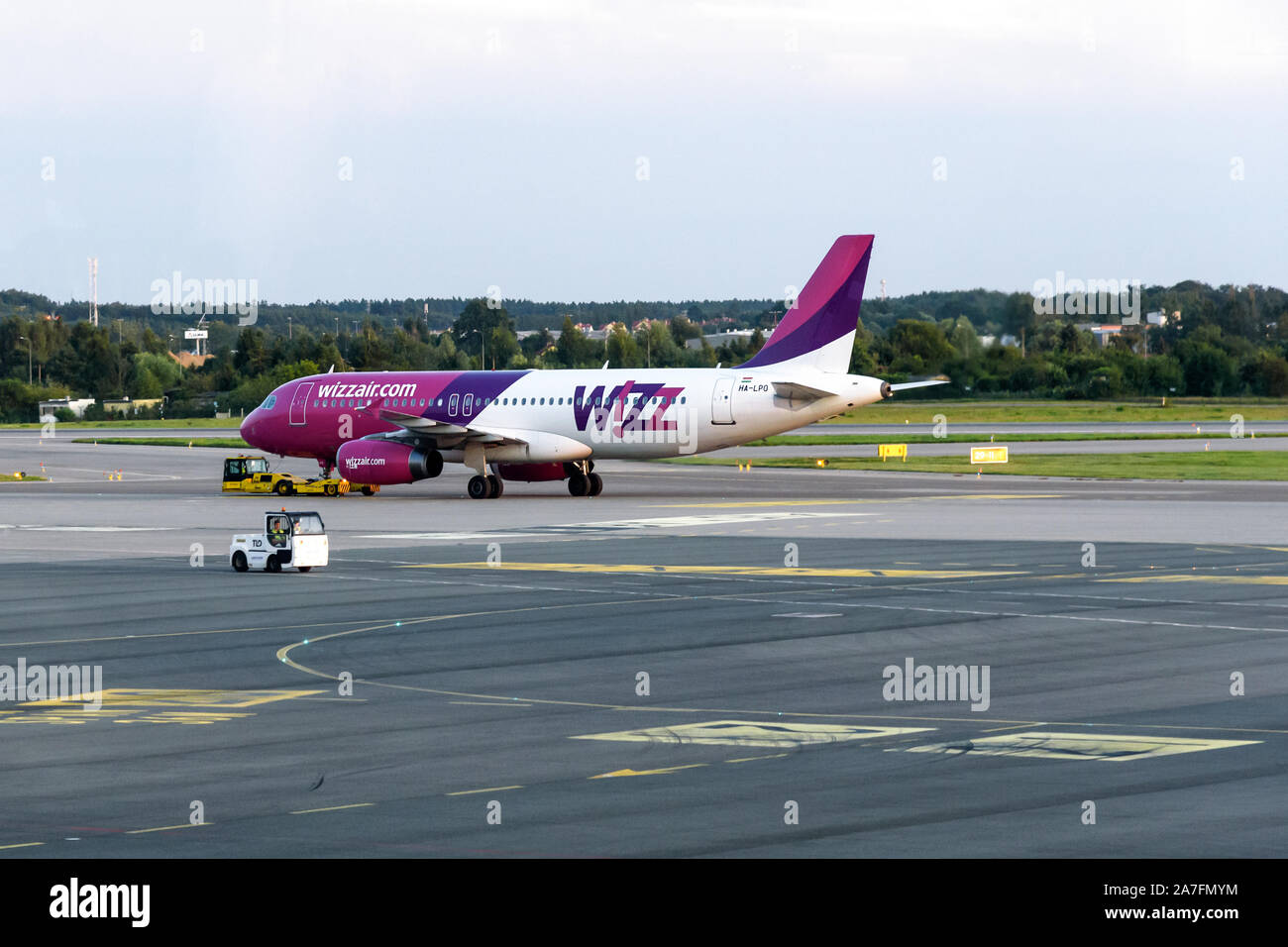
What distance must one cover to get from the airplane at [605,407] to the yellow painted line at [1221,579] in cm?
2376

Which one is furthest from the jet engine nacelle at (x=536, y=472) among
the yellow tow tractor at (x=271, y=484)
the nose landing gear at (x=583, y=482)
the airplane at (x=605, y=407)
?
the yellow tow tractor at (x=271, y=484)

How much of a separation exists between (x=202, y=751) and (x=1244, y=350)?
151 m

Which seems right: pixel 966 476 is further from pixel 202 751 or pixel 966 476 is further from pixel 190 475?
pixel 202 751

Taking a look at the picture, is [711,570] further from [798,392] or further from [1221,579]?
[798,392]

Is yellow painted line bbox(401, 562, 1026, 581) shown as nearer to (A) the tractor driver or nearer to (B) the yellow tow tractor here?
(A) the tractor driver

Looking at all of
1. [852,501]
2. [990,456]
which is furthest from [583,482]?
[990,456]

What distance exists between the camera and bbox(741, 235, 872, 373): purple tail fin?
183 feet

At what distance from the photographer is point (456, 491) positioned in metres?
63.5

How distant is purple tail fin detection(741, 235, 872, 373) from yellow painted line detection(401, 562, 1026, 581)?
22317 millimetres

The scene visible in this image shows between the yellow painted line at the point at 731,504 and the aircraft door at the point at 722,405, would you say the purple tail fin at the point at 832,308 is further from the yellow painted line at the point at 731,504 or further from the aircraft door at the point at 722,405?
the yellow painted line at the point at 731,504

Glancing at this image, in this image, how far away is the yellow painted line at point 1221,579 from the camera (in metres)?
30.9

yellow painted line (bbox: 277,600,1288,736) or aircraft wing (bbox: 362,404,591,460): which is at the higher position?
aircraft wing (bbox: 362,404,591,460)

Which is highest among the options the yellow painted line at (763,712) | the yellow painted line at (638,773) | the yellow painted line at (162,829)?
the yellow painted line at (162,829)

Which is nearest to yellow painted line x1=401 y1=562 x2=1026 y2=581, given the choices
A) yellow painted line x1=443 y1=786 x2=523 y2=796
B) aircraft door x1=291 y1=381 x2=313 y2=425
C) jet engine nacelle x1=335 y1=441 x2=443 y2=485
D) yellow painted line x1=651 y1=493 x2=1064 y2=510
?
yellow painted line x1=651 y1=493 x2=1064 y2=510
